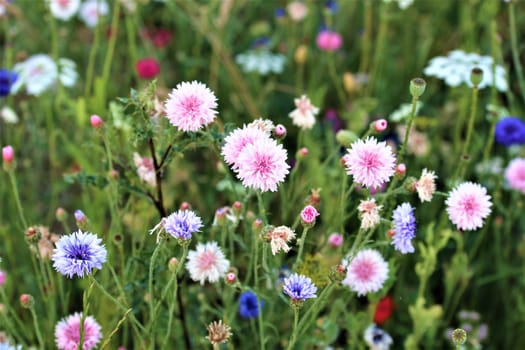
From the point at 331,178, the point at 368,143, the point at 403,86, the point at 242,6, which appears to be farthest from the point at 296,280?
the point at 242,6

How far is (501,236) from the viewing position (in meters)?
1.56

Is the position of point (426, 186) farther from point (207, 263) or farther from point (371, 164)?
point (207, 263)

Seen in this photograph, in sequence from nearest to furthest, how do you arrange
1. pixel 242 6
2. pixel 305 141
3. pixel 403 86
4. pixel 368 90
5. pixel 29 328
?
pixel 29 328 < pixel 305 141 < pixel 368 90 < pixel 403 86 < pixel 242 6

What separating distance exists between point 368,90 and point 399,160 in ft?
2.36

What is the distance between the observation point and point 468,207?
0.94 m

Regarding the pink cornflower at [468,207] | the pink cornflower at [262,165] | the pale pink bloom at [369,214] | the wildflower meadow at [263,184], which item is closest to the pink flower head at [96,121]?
the wildflower meadow at [263,184]

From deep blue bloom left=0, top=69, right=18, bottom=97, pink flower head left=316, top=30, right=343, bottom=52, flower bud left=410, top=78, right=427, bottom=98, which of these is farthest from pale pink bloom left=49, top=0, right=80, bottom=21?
flower bud left=410, top=78, right=427, bottom=98

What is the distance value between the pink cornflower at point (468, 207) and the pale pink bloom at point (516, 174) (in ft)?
1.53

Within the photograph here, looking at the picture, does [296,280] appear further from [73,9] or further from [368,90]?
[73,9]

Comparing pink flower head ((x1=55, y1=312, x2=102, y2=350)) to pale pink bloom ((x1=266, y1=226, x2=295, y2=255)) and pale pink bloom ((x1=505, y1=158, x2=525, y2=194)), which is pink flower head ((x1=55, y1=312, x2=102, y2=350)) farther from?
pale pink bloom ((x1=505, y1=158, x2=525, y2=194))

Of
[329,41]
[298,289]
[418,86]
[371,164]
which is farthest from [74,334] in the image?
[329,41]

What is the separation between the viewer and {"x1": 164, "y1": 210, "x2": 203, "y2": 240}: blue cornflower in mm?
827

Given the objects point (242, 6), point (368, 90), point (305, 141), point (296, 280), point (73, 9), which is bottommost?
point (296, 280)

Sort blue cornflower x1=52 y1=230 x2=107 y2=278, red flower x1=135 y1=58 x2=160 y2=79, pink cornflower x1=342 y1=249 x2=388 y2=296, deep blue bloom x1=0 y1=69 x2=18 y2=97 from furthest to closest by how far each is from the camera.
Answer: red flower x1=135 y1=58 x2=160 y2=79 < deep blue bloom x1=0 y1=69 x2=18 y2=97 < pink cornflower x1=342 y1=249 x2=388 y2=296 < blue cornflower x1=52 y1=230 x2=107 y2=278
